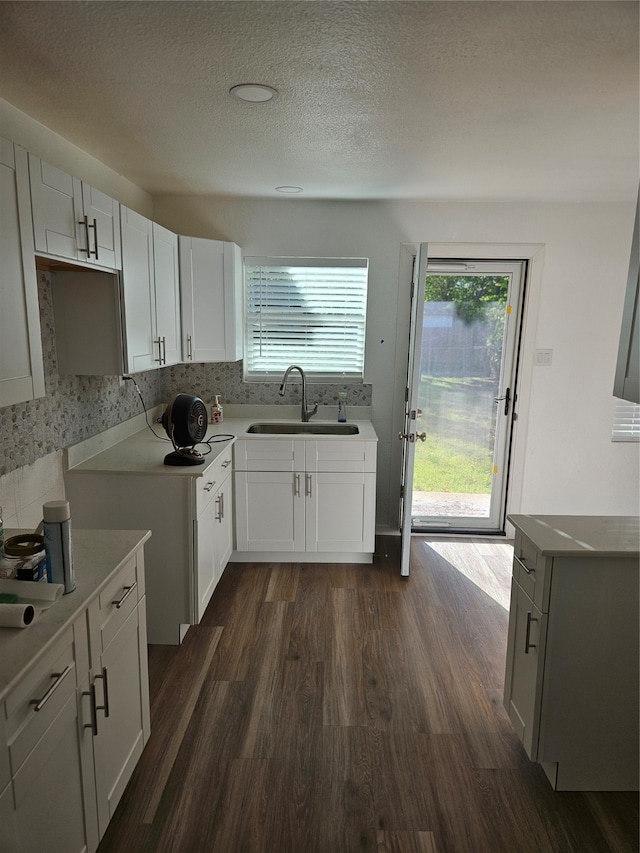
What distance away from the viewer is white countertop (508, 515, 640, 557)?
72.9 inches

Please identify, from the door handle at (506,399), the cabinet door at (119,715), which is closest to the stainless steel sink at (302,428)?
the door handle at (506,399)

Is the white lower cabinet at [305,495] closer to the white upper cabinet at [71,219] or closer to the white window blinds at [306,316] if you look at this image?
the white window blinds at [306,316]

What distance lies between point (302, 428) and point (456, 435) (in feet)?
4.09

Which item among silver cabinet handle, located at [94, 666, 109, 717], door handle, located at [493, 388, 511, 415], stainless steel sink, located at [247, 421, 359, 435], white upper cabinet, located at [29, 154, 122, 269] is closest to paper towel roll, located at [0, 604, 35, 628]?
silver cabinet handle, located at [94, 666, 109, 717]

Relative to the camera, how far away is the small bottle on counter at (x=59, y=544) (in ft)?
4.91

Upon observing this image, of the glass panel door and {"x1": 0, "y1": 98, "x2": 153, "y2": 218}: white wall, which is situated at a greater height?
{"x1": 0, "y1": 98, "x2": 153, "y2": 218}: white wall

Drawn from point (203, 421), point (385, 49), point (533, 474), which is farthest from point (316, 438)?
point (385, 49)

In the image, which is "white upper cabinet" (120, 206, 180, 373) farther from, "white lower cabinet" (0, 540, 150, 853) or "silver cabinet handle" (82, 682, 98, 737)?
"silver cabinet handle" (82, 682, 98, 737)

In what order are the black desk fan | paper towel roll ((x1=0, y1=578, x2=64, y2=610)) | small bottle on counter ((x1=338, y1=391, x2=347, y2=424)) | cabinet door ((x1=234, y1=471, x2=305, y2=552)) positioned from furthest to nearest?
1. small bottle on counter ((x1=338, y1=391, x2=347, y2=424))
2. cabinet door ((x1=234, y1=471, x2=305, y2=552))
3. the black desk fan
4. paper towel roll ((x1=0, y1=578, x2=64, y2=610))

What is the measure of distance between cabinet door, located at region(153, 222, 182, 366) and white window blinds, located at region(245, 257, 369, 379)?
762 mm

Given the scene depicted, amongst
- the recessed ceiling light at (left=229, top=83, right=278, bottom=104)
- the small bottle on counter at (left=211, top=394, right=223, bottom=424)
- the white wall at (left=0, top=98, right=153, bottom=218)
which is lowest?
the small bottle on counter at (left=211, top=394, right=223, bottom=424)

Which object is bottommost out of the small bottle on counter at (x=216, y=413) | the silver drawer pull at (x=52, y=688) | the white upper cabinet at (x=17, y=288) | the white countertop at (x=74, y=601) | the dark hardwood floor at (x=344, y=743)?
the dark hardwood floor at (x=344, y=743)

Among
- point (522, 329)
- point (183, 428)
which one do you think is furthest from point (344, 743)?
point (522, 329)

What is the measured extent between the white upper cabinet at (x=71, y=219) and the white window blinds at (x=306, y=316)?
1.72m
